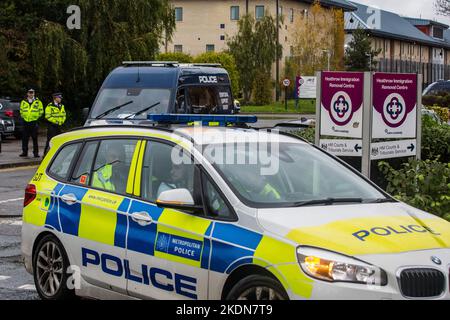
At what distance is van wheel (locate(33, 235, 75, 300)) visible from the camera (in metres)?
7.16

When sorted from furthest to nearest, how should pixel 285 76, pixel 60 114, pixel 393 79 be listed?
pixel 285 76 < pixel 60 114 < pixel 393 79

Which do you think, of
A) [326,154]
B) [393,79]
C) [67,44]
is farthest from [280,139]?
[67,44]

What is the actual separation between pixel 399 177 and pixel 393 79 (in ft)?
6.14

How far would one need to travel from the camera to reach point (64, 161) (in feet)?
25.0

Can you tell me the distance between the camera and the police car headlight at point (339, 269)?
513 centimetres

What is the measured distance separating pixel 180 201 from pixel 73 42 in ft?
93.4

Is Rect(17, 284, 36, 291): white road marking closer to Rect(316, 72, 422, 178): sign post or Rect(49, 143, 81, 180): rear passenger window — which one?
Rect(49, 143, 81, 180): rear passenger window

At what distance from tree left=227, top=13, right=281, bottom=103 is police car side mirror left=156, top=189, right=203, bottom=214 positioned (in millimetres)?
61863

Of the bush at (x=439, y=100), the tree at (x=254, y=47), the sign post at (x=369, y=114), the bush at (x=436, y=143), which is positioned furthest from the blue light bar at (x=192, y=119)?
the tree at (x=254, y=47)

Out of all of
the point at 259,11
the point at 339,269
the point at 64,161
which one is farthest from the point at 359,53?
the point at 339,269

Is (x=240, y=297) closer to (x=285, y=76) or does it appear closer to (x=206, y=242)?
(x=206, y=242)

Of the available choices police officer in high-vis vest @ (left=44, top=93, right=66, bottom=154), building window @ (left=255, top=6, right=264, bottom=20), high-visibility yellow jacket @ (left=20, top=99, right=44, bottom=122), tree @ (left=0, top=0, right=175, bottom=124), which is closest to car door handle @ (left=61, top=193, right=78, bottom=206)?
police officer in high-vis vest @ (left=44, top=93, right=66, bottom=154)

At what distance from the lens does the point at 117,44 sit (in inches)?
1326

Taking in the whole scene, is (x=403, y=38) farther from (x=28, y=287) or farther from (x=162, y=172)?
(x=162, y=172)
